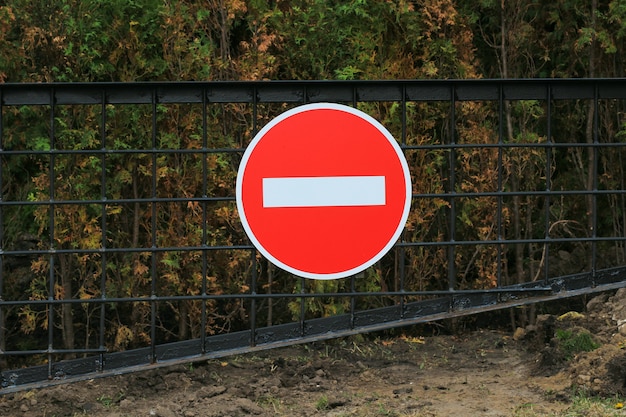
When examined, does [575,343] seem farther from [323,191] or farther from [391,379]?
[323,191]

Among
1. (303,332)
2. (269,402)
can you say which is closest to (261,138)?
(303,332)

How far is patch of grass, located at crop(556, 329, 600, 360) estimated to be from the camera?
6.75m

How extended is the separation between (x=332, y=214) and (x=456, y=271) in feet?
14.8

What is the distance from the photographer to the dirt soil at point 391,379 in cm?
602

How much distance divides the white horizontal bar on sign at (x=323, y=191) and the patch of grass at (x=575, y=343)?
3328mm

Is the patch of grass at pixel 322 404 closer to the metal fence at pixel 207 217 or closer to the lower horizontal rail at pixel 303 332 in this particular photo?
the metal fence at pixel 207 217

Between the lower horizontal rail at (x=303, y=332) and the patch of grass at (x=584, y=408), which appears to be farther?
the patch of grass at (x=584, y=408)

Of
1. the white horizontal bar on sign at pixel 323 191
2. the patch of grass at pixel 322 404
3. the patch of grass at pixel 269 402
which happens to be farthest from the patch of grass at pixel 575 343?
the white horizontal bar on sign at pixel 323 191

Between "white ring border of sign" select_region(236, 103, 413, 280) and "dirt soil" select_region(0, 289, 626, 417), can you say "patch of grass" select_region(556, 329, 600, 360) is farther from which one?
"white ring border of sign" select_region(236, 103, 413, 280)

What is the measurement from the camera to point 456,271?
8367 millimetres

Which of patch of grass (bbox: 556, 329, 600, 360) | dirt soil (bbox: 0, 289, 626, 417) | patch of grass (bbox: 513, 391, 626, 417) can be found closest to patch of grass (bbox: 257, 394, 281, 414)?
dirt soil (bbox: 0, 289, 626, 417)

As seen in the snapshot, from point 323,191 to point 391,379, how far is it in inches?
135

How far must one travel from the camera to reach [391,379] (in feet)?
23.4

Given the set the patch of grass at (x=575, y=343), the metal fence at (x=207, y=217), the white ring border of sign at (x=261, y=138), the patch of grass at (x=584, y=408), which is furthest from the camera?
the metal fence at (x=207, y=217)
